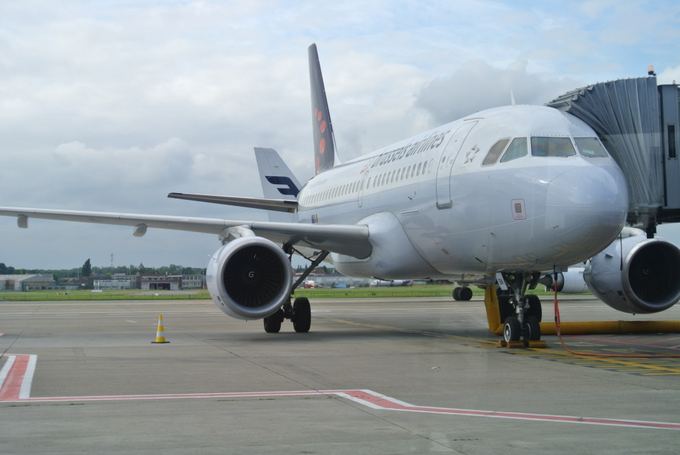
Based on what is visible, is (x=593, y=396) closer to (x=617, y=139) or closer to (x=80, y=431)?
(x=80, y=431)

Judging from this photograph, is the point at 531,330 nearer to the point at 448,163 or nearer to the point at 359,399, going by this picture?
the point at 448,163

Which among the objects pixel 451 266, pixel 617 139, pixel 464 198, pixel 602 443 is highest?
pixel 617 139

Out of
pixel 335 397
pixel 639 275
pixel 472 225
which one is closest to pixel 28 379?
pixel 335 397

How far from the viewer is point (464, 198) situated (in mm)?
13516

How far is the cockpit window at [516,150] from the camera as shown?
41.8 feet

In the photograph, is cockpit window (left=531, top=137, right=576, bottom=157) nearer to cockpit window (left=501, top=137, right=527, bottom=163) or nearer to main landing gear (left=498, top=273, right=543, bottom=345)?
cockpit window (left=501, top=137, right=527, bottom=163)

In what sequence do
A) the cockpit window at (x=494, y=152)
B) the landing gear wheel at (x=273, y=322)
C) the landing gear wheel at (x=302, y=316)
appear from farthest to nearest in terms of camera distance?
1. the landing gear wheel at (x=302, y=316)
2. the landing gear wheel at (x=273, y=322)
3. the cockpit window at (x=494, y=152)

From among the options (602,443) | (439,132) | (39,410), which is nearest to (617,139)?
(439,132)

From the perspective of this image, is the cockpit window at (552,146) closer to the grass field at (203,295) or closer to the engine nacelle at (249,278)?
the engine nacelle at (249,278)

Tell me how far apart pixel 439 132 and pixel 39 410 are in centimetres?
997

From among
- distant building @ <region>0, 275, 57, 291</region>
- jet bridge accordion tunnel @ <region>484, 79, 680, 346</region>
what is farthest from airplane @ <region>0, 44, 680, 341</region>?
distant building @ <region>0, 275, 57, 291</region>

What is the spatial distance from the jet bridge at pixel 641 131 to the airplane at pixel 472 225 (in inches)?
65.2

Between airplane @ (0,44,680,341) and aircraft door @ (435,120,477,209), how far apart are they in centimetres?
3

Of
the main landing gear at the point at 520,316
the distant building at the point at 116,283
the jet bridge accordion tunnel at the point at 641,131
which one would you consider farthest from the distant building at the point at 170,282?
the main landing gear at the point at 520,316
